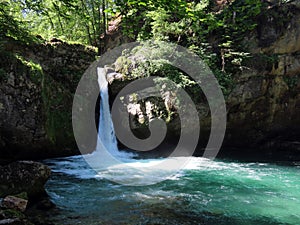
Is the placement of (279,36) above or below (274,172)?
above

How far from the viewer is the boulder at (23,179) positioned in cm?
556

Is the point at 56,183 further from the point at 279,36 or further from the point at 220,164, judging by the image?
the point at 279,36

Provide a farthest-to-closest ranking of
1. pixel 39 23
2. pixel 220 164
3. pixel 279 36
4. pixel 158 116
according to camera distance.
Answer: pixel 39 23
pixel 279 36
pixel 158 116
pixel 220 164

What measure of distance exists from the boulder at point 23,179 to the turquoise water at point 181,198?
18.7 inches

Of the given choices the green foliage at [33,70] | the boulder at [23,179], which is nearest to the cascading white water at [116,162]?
the boulder at [23,179]

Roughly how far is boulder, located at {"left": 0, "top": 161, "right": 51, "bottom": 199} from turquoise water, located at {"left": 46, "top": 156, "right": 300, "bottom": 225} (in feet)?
1.56

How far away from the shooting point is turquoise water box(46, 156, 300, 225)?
17.2ft

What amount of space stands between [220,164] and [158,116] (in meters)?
3.07

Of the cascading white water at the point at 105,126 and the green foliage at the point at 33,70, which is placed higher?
the green foliage at the point at 33,70

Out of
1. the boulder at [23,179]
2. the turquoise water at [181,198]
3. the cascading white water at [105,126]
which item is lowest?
the turquoise water at [181,198]

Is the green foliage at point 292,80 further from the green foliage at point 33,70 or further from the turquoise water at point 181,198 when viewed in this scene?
the green foliage at point 33,70

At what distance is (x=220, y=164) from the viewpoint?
11070 millimetres

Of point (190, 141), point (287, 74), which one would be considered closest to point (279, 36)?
point (287, 74)

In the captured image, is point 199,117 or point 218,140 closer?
point 199,117
